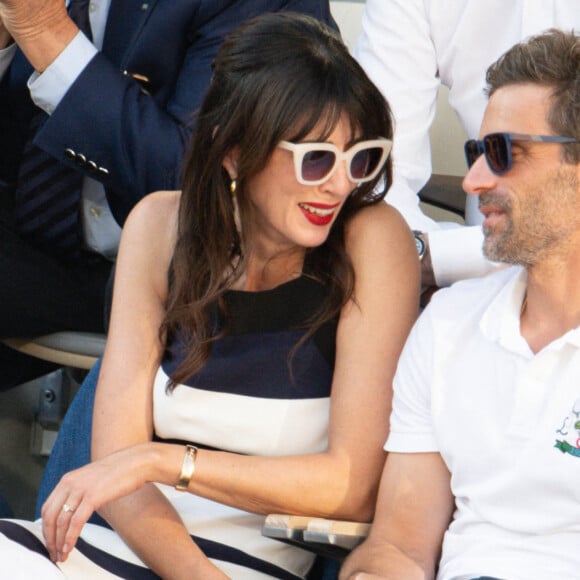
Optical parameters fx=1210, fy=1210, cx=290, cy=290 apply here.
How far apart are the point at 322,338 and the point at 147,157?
86 centimetres

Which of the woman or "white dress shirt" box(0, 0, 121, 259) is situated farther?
"white dress shirt" box(0, 0, 121, 259)

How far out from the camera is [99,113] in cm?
293

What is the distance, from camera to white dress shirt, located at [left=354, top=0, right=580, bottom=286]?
3076 millimetres

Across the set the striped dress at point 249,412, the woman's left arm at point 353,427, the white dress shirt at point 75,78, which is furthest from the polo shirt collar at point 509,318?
the white dress shirt at point 75,78

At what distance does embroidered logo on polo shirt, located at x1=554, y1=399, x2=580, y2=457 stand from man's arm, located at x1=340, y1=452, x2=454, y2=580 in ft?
0.93

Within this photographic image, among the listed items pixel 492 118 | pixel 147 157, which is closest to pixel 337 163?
pixel 492 118

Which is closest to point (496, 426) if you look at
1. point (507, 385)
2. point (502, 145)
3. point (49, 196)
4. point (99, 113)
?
point (507, 385)

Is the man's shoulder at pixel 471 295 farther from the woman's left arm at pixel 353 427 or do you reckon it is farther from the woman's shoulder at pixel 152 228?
the woman's shoulder at pixel 152 228

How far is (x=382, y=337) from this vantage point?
7.45 feet

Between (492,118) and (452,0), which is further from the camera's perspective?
(452,0)

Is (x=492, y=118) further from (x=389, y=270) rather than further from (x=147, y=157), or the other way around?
(x=147, y=157)

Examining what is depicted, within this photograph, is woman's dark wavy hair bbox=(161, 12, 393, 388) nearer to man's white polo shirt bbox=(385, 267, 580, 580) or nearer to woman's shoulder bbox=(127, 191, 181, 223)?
woman's shoulder bbox=(127, 191, 181, 223)

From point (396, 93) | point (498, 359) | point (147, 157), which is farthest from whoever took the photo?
point (396, 93)

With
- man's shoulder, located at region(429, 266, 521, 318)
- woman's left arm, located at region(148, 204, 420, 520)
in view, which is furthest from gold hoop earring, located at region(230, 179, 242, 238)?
man's shoulder, located at region(429, 266, 521, 318)
